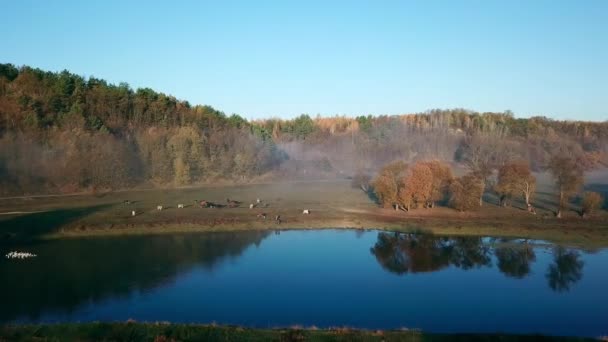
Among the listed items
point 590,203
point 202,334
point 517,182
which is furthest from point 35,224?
point 590,203

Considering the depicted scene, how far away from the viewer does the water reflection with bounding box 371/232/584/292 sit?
121ft

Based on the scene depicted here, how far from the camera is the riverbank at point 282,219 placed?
4969 centimetres

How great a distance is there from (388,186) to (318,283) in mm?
30225

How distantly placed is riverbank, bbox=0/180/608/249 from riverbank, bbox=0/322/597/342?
92.3 ft

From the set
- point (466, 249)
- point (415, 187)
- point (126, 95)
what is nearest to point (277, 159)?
point (126, 95)

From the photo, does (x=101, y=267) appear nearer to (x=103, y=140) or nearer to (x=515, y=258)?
(x=515, y=258)

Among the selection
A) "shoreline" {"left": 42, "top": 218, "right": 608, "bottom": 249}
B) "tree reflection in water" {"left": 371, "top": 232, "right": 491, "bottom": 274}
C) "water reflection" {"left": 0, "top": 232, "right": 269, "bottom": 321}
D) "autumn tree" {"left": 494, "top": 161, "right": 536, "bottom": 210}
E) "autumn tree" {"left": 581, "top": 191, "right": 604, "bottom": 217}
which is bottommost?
"water reflection" {"left": 0, "top": 232, "right": 269, "bottom": 321}

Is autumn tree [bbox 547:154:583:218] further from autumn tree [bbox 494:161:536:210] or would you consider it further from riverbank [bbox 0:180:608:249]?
autumn tree [bbox 494:161:536:210]

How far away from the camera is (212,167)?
11512 centimetres

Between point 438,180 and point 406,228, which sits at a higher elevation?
point 438,180

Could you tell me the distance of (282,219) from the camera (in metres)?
57.2

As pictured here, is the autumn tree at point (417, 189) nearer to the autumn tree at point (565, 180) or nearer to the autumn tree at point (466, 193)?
the autumn tree at point (466, 193)

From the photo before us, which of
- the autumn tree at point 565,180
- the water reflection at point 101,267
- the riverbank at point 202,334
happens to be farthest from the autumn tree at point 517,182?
the riverbank at point 202,334

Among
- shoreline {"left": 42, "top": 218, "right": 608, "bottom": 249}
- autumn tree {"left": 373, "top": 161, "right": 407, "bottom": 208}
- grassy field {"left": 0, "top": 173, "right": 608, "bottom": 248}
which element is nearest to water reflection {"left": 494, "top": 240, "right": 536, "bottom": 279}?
shoreline {"left": 42, "top": 218, "right": 608, "bottom": 249}
